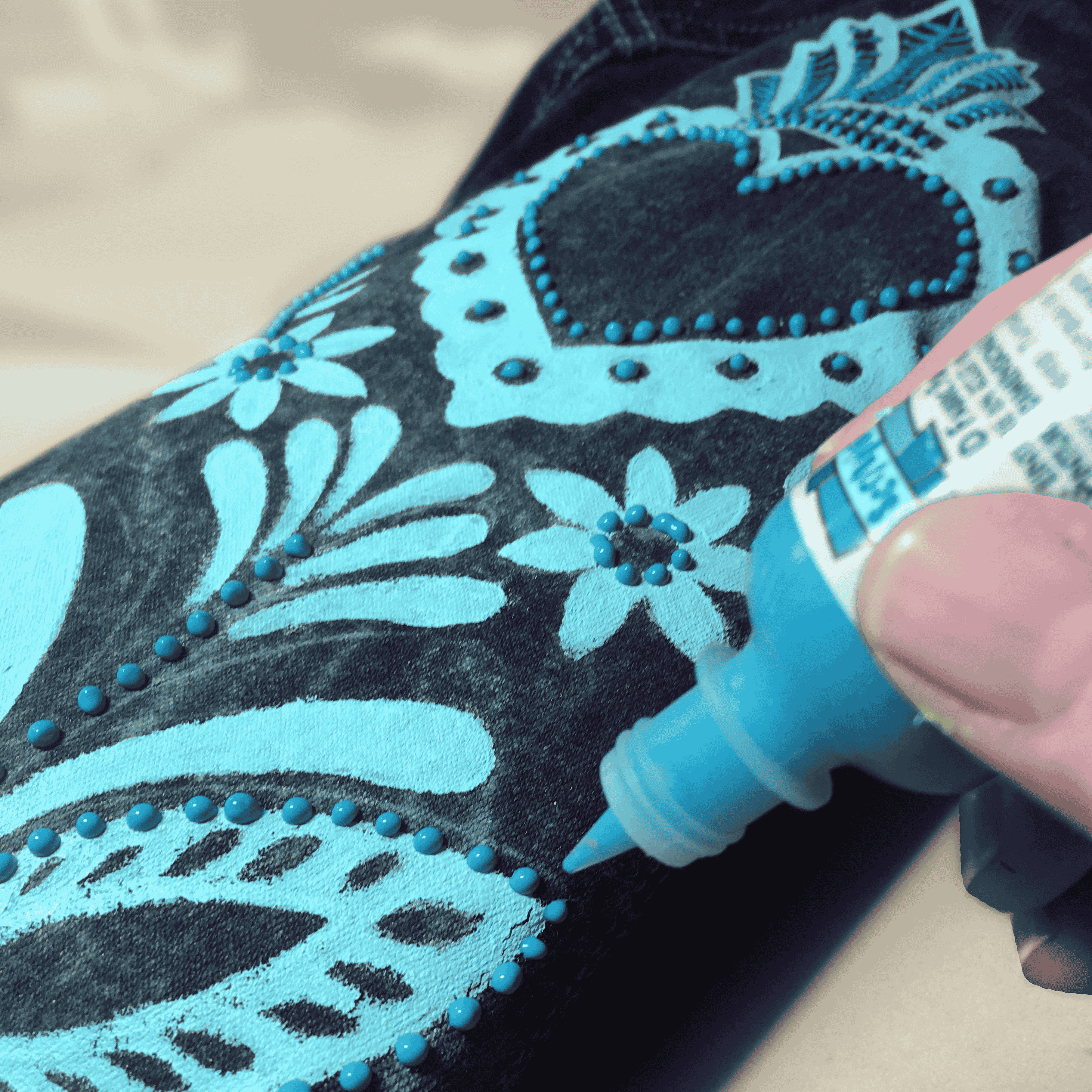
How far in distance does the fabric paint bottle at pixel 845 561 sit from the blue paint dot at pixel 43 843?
0.14 metres

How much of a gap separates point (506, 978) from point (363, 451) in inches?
6.6

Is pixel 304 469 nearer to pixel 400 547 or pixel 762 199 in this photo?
pixel 400 547

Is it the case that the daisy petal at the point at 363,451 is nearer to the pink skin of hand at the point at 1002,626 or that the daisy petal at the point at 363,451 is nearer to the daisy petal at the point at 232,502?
the daisy petal at the point at 232,502

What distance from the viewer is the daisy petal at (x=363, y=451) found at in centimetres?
30

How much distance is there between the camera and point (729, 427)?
309mm

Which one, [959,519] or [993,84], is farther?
[993,84]

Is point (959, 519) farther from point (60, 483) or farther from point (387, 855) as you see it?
point (60, 483)

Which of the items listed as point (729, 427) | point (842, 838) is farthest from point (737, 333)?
point (842, 838)

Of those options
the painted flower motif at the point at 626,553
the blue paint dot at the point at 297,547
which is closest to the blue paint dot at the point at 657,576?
the painted flower motif at the point at 626,553

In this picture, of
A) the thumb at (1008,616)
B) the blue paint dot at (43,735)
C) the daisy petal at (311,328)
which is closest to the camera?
the thumb at (1008,616)

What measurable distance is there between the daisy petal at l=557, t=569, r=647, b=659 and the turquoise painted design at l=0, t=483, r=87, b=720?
0.15 m

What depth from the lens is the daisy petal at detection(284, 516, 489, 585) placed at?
289mm

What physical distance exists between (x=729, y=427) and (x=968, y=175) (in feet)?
0.48

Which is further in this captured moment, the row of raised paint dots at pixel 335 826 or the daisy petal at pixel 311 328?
the daisy petal at pixel 311 328
